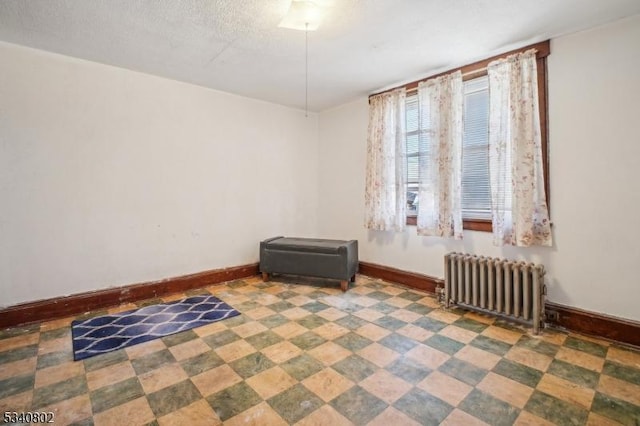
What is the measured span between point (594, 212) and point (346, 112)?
3.11 meters

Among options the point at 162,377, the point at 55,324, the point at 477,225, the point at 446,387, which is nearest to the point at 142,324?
the point at 55,324

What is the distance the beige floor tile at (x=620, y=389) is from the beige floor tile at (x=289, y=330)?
1.98m

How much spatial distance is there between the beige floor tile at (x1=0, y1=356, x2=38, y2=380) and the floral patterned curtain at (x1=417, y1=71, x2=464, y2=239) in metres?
3.51

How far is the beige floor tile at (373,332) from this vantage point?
2412 mm

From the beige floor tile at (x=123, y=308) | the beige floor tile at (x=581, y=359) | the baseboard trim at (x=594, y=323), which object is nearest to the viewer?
the beige floor tile at (x=581, y=359)

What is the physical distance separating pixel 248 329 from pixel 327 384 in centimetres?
100

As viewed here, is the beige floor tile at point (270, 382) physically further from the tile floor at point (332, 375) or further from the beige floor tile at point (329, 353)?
the beige floor tile at point (329, 353)

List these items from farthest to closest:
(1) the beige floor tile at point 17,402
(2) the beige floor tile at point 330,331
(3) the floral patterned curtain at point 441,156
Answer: (3) the floral patterned curtain at point 441,156, (2) the beige floor tile at point 330,331, (1) the beige floor tile at point 17,402

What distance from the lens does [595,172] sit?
2.37 meters

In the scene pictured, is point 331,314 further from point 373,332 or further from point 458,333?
point 458,333

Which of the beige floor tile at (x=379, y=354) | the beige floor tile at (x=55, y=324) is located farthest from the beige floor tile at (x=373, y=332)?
the beige floor tile at (x=55, y=324)

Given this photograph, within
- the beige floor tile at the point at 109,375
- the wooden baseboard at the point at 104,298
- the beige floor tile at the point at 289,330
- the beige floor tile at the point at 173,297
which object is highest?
the wooden baseboard at the point at 104,298

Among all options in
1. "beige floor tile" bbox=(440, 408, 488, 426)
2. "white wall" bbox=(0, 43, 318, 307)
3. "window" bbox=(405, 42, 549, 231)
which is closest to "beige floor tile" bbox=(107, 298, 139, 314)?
"white wall" bbox=(0, 43, 318, 307)

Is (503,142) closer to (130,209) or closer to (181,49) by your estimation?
(181,49)
